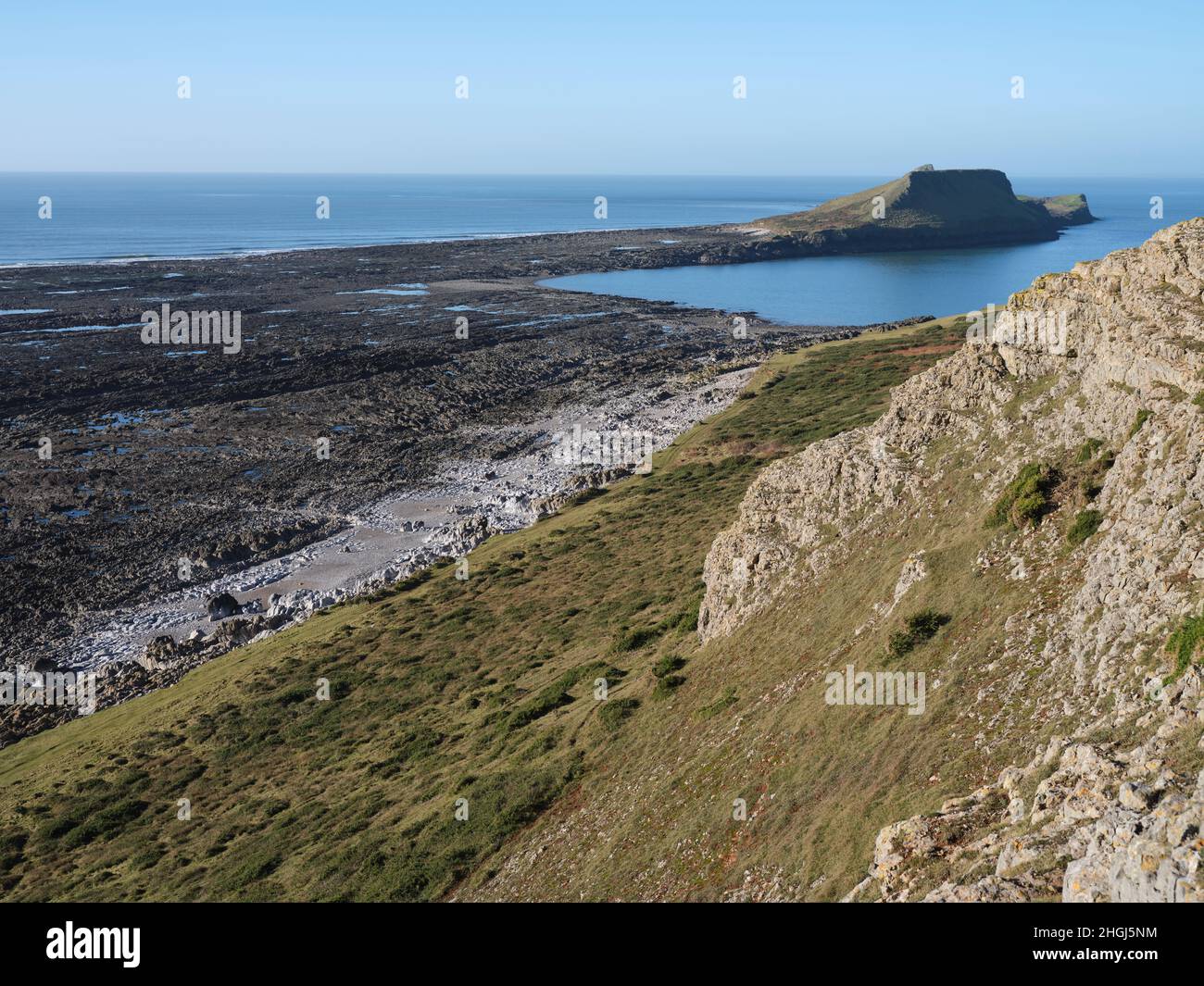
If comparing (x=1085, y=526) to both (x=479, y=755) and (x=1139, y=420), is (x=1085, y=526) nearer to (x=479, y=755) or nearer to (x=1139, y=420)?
(x=1139, y=420)

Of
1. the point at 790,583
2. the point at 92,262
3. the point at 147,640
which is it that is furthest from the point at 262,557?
the point at 92,262

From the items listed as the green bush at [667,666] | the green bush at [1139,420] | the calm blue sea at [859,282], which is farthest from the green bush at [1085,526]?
the calm blue sea at [859,282]

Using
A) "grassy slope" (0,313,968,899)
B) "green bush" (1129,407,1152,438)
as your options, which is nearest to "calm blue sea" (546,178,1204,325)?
"grassy slope" (0,313,968,899)

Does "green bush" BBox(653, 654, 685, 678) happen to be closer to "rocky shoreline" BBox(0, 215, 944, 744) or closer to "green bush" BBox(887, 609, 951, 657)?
"green bush" BBox(887, 609, 951, 657)

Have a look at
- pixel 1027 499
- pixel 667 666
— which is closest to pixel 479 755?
pixel 667 666

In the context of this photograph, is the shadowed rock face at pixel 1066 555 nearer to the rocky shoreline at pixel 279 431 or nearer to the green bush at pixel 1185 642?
the green bush at pixel 1185 642
